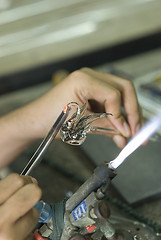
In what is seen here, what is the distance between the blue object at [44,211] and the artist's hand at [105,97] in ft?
0.70

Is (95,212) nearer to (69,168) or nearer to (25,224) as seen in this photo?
(25,224)

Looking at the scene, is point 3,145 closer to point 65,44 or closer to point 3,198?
point 3,198

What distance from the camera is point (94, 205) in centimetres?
41

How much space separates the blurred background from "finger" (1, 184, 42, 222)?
28 centimetres

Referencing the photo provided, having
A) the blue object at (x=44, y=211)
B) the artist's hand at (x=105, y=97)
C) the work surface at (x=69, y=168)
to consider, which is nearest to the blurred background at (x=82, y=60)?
the work surface at (x=69, y=168)

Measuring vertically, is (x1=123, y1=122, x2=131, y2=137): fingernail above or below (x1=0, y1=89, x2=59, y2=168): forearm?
below

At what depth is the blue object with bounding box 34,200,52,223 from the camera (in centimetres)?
43

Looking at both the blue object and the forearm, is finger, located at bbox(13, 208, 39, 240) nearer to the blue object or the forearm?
the blue object

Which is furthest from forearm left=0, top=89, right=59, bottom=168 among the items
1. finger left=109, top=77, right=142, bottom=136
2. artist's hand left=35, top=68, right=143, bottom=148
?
finger left=109, top=77, right=142, bottom=136

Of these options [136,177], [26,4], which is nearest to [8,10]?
[26,4]

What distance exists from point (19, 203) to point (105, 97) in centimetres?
28

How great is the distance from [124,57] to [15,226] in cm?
104

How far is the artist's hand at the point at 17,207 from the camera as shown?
36 cm

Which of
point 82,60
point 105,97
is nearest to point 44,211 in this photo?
point 105,97
